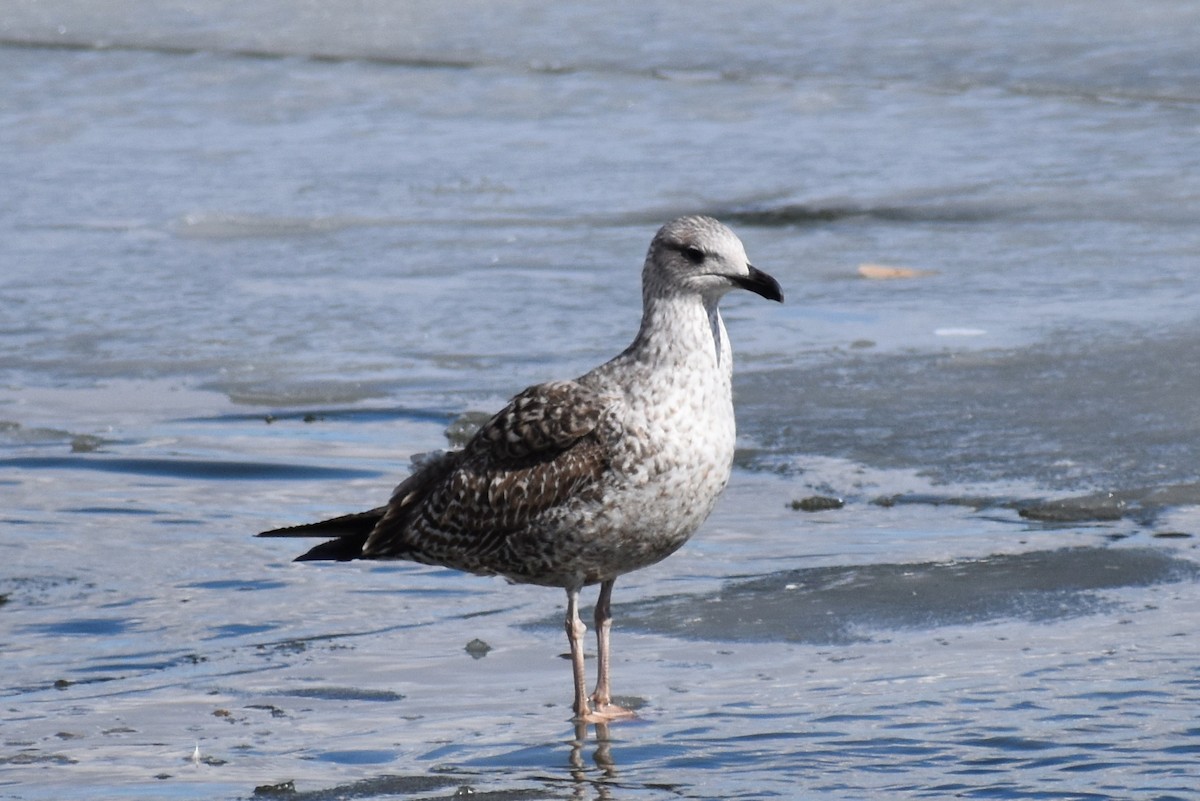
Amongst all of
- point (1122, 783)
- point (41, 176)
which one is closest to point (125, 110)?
point (41, 176)

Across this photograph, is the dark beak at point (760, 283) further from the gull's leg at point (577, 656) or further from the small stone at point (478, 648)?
the small stone at point (478, 648)

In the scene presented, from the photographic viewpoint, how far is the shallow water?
15.9ft

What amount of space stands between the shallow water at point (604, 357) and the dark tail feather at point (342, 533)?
222 millimetres

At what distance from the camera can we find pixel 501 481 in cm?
552

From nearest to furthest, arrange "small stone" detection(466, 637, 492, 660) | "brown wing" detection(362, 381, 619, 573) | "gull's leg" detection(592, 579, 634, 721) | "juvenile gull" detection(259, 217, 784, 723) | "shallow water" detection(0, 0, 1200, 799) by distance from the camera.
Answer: "shallow water" detection(0, 0, 1200, 799)
"gull's leg" detection(592, 579, 634, 721)
"juvenile gull" detection(259, 217, 784, 723)
"brown wing" detection(362, 381, 619, 573)
"small stone" detection(466, 637, 492, 660)

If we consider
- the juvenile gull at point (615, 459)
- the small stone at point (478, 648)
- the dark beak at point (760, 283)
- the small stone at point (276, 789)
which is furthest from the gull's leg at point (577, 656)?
the dark beak at point (760, 283)

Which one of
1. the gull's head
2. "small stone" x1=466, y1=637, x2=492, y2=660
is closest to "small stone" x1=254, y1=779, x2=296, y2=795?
"small stone" x1=466, y1=637, x2=492, y2=660

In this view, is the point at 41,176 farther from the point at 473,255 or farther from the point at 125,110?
the point at 473,255

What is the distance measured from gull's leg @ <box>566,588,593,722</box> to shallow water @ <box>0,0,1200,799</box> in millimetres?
101

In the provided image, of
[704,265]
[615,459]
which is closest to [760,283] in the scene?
[704,265]

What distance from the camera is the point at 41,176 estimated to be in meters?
13.3

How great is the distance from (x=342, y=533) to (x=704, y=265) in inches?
54.1

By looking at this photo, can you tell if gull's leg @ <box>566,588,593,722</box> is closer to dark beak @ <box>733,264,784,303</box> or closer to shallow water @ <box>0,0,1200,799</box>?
shallow water @ <box>0,0,1200,799</box>

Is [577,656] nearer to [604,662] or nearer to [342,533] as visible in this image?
[604,662]
